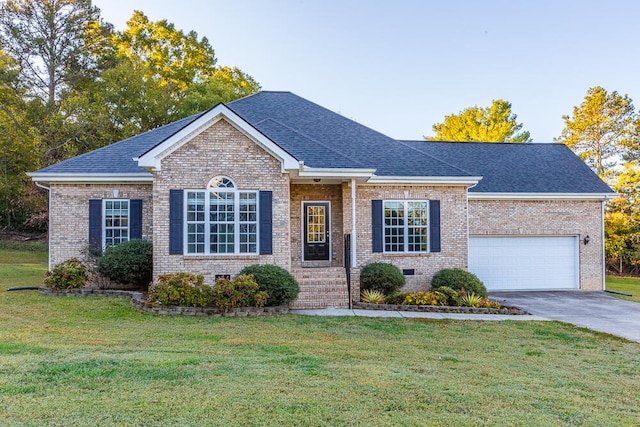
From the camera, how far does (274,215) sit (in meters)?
11.4

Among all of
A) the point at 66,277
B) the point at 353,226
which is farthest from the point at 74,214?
the point at 353,226

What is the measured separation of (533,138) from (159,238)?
112 feet

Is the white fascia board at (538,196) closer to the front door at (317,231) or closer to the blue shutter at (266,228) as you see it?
the front door at (317,231)

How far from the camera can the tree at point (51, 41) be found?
1196 inches

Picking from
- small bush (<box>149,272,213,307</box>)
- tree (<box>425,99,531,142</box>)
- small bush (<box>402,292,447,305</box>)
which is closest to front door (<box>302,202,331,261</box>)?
small bush (<box>402,292,447,305</box>)

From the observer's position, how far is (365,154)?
1447cm

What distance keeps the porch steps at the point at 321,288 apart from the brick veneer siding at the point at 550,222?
634 cm

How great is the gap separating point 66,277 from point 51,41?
27456 millimetres

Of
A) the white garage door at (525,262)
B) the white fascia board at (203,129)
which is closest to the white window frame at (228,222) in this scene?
the white fascia board at (203,129)

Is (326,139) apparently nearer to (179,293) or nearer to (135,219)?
(135,219)

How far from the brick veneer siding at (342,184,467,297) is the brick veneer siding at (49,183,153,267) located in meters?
6.60

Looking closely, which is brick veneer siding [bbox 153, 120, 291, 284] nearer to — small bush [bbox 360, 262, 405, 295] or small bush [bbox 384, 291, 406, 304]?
small bush [bbox 360, 262, 405, 295]

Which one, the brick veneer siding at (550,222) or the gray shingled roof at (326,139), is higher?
the gray shingled roof at (326,139)

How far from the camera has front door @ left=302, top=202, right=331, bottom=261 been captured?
45.7ft
